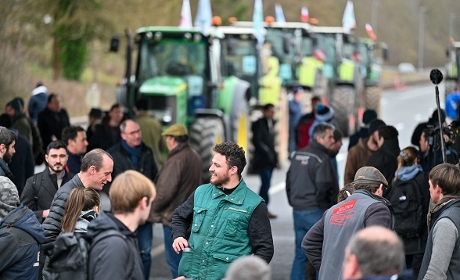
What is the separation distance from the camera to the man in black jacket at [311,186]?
37.9 feet

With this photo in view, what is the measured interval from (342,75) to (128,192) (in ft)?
85.3

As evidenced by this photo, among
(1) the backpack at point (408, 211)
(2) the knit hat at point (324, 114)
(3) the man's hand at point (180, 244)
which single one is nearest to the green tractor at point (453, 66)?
(2) the knit hat at point (324, 114)

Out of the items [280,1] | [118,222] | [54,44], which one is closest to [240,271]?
[118,222]

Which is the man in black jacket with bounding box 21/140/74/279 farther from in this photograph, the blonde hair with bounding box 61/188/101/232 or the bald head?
the bald head

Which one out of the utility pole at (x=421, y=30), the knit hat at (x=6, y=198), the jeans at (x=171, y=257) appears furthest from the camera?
the utility pole at (x=421, y=30)

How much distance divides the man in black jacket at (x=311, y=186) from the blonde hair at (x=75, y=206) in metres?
4.23

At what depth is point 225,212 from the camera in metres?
7.89

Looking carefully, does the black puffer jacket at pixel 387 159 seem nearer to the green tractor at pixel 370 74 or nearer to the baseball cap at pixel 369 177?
the baseball cap at pixel 369 177

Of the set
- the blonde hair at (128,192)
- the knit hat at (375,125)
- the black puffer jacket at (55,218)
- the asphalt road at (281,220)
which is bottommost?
the asphalt road at (281,220)

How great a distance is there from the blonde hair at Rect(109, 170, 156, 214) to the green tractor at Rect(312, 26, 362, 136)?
75.5ft

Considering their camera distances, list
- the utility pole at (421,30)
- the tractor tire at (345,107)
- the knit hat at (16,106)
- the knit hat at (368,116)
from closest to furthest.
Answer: the knit hat at (368,116), the knit hat at (16,106), the tractor tire at (345,107), the utility pole at (421,30)

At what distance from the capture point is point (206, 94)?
1972 cm

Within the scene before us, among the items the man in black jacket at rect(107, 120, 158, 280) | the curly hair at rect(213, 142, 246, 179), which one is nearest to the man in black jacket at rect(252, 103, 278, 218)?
the man in black jacket at rect(107, 120, 158, 280)

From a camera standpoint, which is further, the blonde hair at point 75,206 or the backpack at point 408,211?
the backpack at point 408,211
